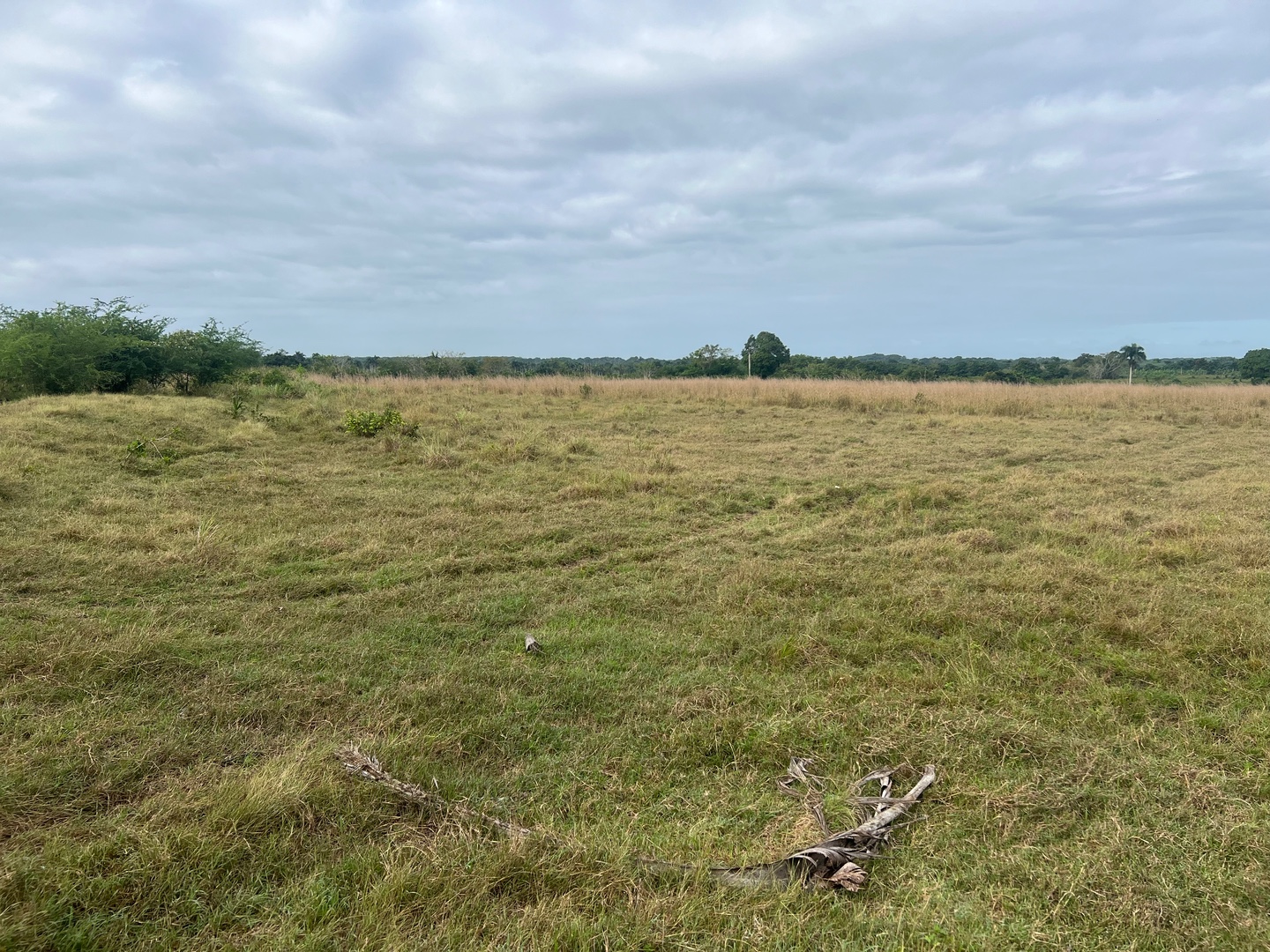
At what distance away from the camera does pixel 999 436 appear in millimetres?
13125

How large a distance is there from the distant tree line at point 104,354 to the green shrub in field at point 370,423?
6.39 meters

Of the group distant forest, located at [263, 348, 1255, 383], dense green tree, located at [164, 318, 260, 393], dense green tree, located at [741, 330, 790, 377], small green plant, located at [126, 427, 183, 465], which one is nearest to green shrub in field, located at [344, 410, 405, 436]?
small green plant, located at [126, 427, 183, 465]

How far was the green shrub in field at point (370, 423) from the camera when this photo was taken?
35.2 ft

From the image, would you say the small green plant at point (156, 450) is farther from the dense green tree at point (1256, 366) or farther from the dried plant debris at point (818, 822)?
the dense green tree at point (1256, 366)

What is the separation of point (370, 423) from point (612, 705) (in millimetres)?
8737

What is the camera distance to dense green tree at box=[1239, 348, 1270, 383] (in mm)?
35031

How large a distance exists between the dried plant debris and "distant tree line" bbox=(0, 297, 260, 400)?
1404cm

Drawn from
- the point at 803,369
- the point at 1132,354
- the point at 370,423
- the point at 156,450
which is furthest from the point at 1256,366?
the point at 156,450

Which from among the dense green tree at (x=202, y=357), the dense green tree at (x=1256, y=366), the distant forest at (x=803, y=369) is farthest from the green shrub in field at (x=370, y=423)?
the dense green tree at (x=1256, y=366)

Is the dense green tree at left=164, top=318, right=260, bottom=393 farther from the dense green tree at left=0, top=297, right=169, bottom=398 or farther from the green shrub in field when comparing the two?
the green shrub in field


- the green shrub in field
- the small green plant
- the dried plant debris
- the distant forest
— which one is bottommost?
the dried plant debris

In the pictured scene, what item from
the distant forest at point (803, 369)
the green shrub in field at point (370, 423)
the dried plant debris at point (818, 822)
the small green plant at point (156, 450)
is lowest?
the dried plant debris at point (818, 822)

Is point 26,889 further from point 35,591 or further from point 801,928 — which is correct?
point 35,591

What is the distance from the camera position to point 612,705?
323 cm
